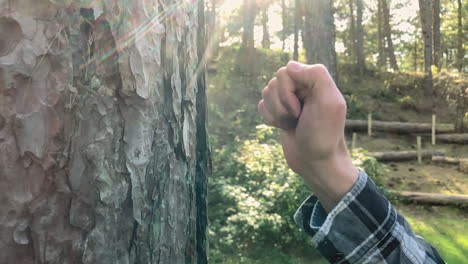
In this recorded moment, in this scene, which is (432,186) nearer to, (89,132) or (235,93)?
(235,93)

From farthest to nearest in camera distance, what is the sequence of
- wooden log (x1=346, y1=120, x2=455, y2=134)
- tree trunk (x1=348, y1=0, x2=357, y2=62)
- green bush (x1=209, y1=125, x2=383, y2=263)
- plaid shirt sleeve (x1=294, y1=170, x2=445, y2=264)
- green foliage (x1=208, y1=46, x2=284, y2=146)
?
tree trunk (x1=348, y1=0, x2=357, y2=62) → wooden log (x1=346, y1=120, x2=455, y2=134) → green foliage (x1=208, y1=46, x2=284, y2=146) → green bush (x1=209, y1=125, x2=383, y2=263) → plaid shirt sleeve (x1=294, y1=170, x2=445, y2=264)

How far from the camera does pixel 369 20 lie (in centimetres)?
2920

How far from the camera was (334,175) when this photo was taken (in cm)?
106

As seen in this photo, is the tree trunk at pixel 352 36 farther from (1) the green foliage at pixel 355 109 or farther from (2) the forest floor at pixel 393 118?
(1) the green foliage at pixel 355 109

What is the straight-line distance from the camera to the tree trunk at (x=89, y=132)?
927 mm

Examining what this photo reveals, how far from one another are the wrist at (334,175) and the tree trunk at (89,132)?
41 centimetres

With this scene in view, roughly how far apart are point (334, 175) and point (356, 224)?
13 centimetres

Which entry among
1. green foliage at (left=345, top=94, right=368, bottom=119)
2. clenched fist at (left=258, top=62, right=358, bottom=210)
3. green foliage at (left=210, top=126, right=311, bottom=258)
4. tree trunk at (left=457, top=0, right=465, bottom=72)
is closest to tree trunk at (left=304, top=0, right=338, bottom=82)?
green foliage at (left=210, top=126, right=311, bottom=258)

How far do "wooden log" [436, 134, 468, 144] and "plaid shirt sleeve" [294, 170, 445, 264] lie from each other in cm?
1396

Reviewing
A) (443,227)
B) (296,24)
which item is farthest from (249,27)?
(443,227)

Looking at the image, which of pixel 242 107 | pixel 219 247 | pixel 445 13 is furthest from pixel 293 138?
pixel 445 13

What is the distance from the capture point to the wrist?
106cm

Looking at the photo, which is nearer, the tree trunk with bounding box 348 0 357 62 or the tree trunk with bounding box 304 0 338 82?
the tree trunk with bounding box 304 0 338 82

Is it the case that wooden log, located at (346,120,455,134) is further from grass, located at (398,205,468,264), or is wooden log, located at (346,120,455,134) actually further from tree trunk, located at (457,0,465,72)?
tree trunk, located at (457,0,465,72)
